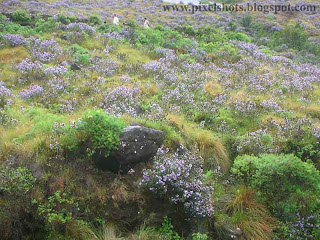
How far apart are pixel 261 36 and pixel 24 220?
25.4 meters

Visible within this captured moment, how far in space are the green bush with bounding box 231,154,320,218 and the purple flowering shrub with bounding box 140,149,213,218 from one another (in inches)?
46.1

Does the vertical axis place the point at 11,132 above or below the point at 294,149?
above

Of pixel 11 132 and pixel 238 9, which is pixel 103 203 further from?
pixel 238 9

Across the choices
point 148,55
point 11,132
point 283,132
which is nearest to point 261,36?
point 148,55

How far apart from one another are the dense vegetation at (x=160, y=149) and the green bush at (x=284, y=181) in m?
0.02

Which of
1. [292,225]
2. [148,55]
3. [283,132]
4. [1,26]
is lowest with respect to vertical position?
[292,225]

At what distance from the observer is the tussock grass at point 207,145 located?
6.96 metres

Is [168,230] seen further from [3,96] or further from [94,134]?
[3,96]

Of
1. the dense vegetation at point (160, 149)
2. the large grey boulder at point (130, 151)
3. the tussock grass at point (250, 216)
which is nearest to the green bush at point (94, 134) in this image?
the dense vegetation at point (160, 149)

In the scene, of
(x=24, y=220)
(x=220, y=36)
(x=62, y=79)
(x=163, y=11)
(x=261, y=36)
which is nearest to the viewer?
(x=24, y=220)

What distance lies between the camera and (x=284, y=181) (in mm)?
5676

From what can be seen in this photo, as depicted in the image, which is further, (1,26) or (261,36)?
(261,36)

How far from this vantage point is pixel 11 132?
19.9ft

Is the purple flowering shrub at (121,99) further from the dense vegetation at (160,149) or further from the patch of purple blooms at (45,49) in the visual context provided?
the patch of purple blooms at (45,49)
